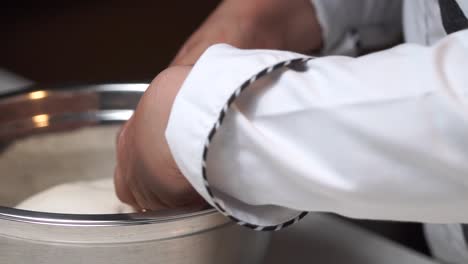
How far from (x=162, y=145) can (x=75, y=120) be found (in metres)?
0.29

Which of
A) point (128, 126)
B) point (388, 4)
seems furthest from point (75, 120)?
point (388, 4)

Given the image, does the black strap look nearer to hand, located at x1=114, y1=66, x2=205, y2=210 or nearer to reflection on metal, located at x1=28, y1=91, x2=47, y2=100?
hand, located at x1=114, y1=66, x2=205, y2=210

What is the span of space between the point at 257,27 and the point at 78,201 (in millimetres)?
207

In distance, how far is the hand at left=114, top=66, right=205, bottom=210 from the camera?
406 millimetres

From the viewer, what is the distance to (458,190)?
0.37 m

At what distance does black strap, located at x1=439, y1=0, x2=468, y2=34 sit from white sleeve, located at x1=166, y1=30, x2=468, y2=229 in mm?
99

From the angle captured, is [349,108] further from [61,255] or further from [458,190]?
[61,255]

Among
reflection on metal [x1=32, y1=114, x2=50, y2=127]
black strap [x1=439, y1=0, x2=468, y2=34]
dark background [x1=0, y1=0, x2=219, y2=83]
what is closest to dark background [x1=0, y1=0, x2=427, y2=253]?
dark background [x1=0, y1=0, x2=219, y2=83]

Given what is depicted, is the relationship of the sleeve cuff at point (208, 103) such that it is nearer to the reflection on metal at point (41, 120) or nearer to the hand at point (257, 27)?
the hand at point (257, 27)

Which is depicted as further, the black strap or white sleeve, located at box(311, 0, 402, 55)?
white sleeve, located at box(311, 0, 402, 55)

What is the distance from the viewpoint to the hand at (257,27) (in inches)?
22.4

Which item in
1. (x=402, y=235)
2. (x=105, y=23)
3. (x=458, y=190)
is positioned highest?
(x=458, y=190)

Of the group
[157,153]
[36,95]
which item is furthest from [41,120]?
[157,153]

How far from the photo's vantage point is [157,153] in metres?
0.41
